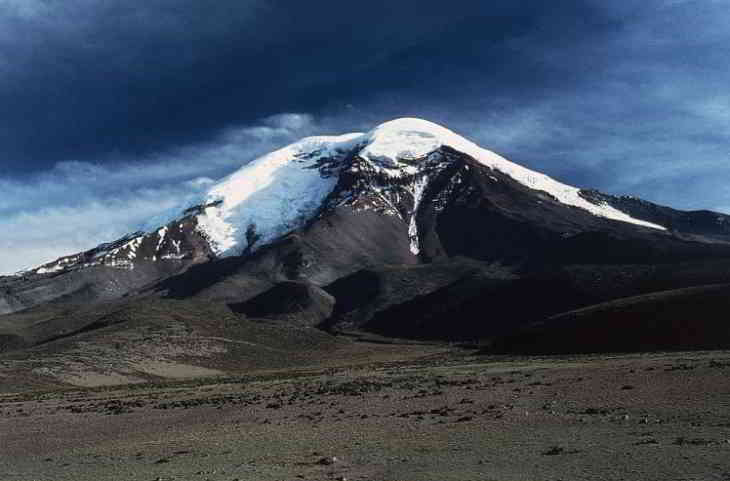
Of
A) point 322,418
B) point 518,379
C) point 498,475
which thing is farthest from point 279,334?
point 498,475

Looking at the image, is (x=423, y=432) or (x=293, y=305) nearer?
(x=423, y=432)

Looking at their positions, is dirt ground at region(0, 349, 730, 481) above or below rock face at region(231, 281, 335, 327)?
below

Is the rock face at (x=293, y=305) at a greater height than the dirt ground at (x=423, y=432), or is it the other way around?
the rock face at (x=293, y=305)

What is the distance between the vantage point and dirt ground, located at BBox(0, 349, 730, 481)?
1784cm

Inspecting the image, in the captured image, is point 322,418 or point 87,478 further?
point 322,418

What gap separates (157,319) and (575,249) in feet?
354

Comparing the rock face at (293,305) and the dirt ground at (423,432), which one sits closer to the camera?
the dirt ground at (423,432)

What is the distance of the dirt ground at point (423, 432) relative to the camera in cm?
1784

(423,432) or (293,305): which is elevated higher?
(293,305)

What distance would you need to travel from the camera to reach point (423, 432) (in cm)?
2480

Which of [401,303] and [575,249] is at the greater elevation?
[575,249]

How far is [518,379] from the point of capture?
4184 centimetres

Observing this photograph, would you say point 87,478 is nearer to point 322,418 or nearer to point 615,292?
point 322,418

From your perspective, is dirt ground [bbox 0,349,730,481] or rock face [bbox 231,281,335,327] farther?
rock face [bbox 231,281,335,327]
